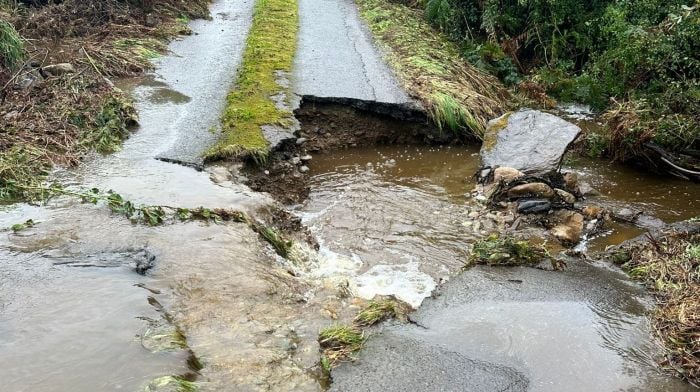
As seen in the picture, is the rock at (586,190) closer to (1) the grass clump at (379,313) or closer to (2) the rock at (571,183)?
(2) the rock at (571,183)

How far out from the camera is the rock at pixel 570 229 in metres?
6.55

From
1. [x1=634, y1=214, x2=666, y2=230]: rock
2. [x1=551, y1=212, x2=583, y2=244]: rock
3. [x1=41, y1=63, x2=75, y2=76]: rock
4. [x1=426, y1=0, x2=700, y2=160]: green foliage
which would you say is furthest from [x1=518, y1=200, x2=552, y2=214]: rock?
[x1=41, y1=63, x2=75, y2=76]: rock

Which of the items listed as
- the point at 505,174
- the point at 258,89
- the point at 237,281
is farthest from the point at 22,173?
the point at 505,174

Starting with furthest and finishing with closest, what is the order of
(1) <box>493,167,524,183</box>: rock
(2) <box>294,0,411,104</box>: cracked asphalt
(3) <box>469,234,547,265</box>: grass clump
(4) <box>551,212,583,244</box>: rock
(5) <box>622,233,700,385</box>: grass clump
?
(2) <box>294,0,411,104</box>: cracked asphalt, (1) <box>493,167,524,183</box>: rock, (4) <box>551,212,583,244</box>: rock, (3) <box>469,234,547,265</box>: grass clump, (5) <box>622,233,700,385</box>: grass clump

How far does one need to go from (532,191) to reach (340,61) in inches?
210

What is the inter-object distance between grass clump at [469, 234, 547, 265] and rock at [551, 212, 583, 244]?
0.99m

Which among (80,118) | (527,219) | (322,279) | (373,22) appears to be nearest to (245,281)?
(322,279)

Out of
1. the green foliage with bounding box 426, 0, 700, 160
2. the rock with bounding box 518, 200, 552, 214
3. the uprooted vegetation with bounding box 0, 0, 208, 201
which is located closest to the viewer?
the uprooted vegetation with bounding box 0, 0, 208, 201

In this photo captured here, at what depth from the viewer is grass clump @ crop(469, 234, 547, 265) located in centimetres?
551

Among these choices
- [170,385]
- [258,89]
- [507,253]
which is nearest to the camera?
[170,385]

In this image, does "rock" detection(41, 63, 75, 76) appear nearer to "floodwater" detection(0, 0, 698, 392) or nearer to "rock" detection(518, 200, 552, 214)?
"floodwater" detection(0, 0, 698, 392)

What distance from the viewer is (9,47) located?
8586mm

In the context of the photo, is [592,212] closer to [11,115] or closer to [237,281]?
[237,281]

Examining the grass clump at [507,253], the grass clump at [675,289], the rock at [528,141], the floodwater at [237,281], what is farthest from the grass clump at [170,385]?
the rock at [528,141]
